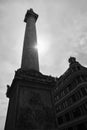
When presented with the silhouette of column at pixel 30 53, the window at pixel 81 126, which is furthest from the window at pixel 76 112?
the silhouette of column at pixel 30 53

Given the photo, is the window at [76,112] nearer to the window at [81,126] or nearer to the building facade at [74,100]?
the building facade at [74,100]

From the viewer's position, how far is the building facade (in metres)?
24.4

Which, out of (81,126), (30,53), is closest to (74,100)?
(81,126)

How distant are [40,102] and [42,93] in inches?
32.7

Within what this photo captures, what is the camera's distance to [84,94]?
25.1 meters

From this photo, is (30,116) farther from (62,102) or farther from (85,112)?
(62,102)

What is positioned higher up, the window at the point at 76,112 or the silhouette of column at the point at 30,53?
the silhouette of column at the point at 30,53

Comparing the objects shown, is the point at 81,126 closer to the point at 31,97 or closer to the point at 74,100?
the point at 74,100

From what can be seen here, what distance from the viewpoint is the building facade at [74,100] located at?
→ 2438cm

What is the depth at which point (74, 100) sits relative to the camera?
28.2 m

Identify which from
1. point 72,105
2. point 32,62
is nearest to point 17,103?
point 32,62

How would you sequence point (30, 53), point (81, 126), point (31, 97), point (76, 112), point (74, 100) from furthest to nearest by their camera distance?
point (74, 100) < point (76, 112) < point (81, 126) < point (30, 53) < point (31, 97)

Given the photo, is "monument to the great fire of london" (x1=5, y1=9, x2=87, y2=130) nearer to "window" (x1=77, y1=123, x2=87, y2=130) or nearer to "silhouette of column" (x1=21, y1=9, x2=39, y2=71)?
"silhouette of column" (x1=21, y1=9, x2=39, y2=71)

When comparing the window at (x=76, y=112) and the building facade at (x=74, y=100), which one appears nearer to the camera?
the building facade at (x=74, y=100)
